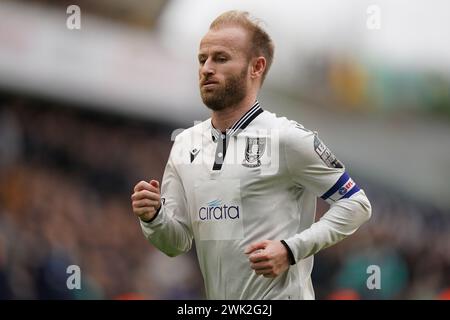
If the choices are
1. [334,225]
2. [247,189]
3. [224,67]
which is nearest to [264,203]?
[247,189]

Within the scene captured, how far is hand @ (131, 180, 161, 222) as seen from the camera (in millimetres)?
4805

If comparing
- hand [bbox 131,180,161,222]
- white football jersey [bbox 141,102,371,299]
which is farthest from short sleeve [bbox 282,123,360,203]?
hand [bbox 131,180,161,222]

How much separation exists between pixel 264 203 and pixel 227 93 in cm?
61

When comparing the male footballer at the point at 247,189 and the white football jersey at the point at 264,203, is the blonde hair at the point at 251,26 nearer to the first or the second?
the male footballer at the point at 247,189

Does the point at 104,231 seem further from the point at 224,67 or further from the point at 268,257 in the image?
the point at 268,257

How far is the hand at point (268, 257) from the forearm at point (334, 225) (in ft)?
0.37

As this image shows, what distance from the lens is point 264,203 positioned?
491 cm

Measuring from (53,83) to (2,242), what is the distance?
15.1 ft

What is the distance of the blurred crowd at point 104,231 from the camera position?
11508 millimetres

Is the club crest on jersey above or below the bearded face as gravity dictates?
below

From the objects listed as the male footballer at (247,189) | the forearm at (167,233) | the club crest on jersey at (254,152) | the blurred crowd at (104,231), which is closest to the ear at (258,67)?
the male footballer at (247,189)

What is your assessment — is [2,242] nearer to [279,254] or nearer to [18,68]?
[18,68]

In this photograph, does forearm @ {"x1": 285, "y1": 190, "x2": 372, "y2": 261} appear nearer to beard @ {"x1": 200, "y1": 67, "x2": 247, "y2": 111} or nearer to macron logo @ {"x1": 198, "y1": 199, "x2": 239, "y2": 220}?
macron logo @ {"x1": 198, "y1": 199, "x2": 239, "y2": 220}
